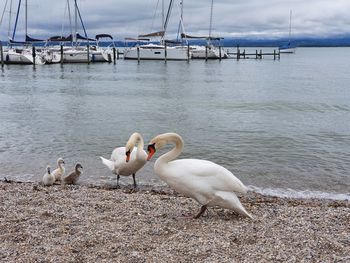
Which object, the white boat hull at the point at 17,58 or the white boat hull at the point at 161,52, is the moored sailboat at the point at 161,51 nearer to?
the white boat hull at the point at 161,52

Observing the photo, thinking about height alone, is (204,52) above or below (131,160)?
above

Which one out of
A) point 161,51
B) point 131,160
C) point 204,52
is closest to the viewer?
point 131,160

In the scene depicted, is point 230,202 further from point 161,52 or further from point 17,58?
point 161,52

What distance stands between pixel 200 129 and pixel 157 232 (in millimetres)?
13502

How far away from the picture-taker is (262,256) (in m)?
5.33

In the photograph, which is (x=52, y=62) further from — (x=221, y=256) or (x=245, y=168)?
(x=221, y=256)

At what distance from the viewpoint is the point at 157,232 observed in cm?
624

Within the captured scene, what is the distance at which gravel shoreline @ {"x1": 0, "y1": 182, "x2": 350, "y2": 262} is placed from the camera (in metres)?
5.38

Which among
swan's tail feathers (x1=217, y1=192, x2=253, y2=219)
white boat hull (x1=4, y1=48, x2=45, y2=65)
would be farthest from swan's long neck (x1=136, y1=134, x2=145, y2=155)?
white boat hull (x1=4, y1=48, x2=45, y2=65)

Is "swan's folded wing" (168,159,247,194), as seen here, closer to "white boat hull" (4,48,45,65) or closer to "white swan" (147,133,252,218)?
"white swan" (147,133,252,218)

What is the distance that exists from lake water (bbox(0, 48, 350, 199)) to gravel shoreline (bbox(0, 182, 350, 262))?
347 centimetres

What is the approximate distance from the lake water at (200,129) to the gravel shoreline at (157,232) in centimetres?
347

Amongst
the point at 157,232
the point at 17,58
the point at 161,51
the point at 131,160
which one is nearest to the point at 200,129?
the point at 131,160

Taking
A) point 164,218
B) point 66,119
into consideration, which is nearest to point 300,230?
point 164,218
